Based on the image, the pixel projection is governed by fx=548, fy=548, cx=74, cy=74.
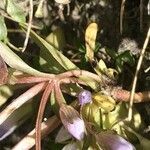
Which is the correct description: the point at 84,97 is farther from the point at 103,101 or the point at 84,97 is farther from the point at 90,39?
the point at 90,39

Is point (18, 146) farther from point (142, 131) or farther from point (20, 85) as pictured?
point (142, 131)

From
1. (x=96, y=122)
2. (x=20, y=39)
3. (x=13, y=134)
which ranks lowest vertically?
(x=13, y=134)

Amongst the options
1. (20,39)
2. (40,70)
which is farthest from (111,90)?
(20,39)

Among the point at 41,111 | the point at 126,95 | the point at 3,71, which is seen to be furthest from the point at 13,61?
the point at 126,95

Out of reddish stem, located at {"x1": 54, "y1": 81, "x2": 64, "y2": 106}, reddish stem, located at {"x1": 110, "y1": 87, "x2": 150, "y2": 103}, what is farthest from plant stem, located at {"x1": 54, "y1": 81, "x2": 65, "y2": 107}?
reddish stem, located at {"x1": 110, "y1": 87, "x2": 150, "y2": 103}

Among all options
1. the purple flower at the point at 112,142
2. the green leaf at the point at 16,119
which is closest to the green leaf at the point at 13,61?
Result: the green leaf at the point at 16,119

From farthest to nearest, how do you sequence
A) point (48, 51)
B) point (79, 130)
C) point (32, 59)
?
point (32, 59) → point (48, 51) → point (79, 130)

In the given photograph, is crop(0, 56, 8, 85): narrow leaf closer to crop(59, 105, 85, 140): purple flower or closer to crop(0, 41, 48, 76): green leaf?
crop(0, 41, 48, 76): green leaf
